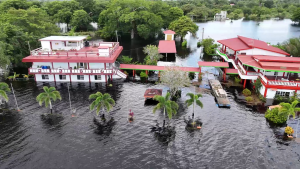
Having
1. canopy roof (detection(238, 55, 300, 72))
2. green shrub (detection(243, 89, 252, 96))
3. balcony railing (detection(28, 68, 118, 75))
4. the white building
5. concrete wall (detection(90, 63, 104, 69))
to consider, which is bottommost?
green shrub (detection(243, 89, 252, 96))

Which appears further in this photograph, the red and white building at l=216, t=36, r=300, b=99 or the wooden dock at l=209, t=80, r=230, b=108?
the red and white building at l=216, t=36, r=300, b=99

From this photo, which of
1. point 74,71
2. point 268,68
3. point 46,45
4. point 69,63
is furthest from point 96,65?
point 268,68

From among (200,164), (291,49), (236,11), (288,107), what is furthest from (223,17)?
(200,164)

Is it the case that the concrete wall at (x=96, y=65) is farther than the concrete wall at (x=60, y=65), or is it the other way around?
the concrete wall at (x=60, y=65)

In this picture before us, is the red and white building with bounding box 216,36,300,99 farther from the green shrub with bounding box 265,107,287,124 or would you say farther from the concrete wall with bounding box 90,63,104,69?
the concrete wall with bounding box 90,63,104,69

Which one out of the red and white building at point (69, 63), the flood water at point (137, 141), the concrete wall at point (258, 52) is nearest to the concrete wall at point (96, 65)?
the red and white building at point (69, 63)

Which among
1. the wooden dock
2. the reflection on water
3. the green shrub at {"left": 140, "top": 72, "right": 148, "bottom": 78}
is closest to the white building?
the green shrub at {"left": 140, "top": 72, "right": 148, "bottom": 78}

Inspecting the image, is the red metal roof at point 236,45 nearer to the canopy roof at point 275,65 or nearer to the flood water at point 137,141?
the canopy roof at point 275,65
